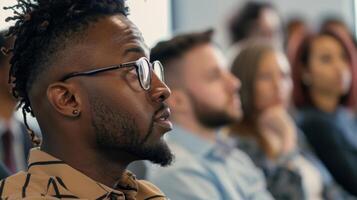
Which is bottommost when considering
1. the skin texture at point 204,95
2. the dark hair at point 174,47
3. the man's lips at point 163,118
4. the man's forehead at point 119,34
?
the skin texture at point 204,95

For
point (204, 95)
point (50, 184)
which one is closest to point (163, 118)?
point (50, 184)

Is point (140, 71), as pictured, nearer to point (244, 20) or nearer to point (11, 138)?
point (11, 138)

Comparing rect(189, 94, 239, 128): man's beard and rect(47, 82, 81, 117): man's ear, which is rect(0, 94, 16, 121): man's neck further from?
rect(47, 82, 81, 117): man's ear

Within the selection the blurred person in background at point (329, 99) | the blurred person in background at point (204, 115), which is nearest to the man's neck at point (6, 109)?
the blurred person in background at point (204, 115)

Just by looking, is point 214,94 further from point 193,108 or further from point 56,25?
point 56,25

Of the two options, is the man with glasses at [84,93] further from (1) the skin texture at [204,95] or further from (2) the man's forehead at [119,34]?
(1) the skin texture at [204,95]

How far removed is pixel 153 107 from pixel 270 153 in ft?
5.13

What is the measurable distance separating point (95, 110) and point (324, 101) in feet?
7.56

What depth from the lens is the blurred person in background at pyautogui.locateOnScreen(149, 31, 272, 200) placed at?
88.8 inches

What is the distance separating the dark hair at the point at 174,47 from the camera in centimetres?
234

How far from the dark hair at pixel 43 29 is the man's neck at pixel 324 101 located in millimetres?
2236

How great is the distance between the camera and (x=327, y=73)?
354 cm

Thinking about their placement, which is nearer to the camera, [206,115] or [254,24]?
[206,115]

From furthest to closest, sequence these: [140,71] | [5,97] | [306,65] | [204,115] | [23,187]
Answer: [306,65] < [5,97] < [204,115] < [140,71] < [23,187]
